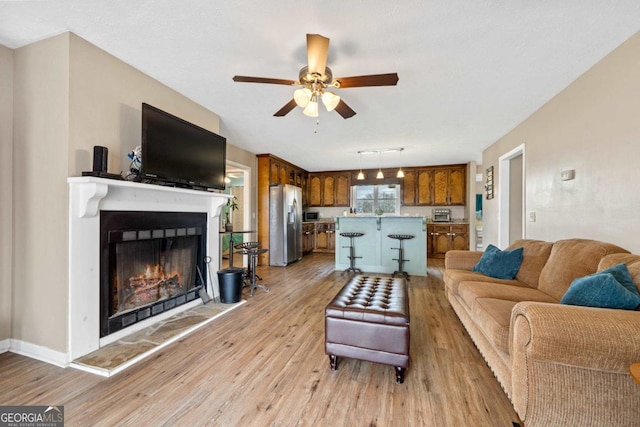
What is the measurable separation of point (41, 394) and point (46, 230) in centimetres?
116

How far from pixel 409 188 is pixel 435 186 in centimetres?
68

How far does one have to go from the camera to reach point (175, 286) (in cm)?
296

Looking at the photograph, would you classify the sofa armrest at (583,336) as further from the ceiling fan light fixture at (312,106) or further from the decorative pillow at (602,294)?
the ceiling fan light fixture at (312,106)

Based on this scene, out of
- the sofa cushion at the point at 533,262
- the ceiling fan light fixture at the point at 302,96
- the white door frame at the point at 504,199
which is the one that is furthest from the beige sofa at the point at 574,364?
the white door frame at the point at 504,199

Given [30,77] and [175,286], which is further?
[175,286]

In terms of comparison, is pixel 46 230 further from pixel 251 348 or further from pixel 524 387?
pixel 524 387

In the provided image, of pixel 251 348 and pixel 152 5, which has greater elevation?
pixel 152 5

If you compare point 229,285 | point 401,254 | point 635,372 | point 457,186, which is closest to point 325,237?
point 401,254

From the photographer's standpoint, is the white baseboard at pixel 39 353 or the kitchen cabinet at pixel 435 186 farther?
the kitchen cabinet at pixel 435 186

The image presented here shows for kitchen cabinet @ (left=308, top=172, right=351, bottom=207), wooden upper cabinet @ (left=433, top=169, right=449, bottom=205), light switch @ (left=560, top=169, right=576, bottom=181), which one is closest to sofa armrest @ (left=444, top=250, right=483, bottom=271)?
light switch @ (left=560, top=169, right=576, bottom=181)

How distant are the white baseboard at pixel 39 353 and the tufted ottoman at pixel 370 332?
203 centimetres

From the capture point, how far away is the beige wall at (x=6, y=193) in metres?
2.12

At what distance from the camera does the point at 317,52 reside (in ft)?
6.01

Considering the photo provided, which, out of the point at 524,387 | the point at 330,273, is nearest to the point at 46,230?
the point at 524,387
